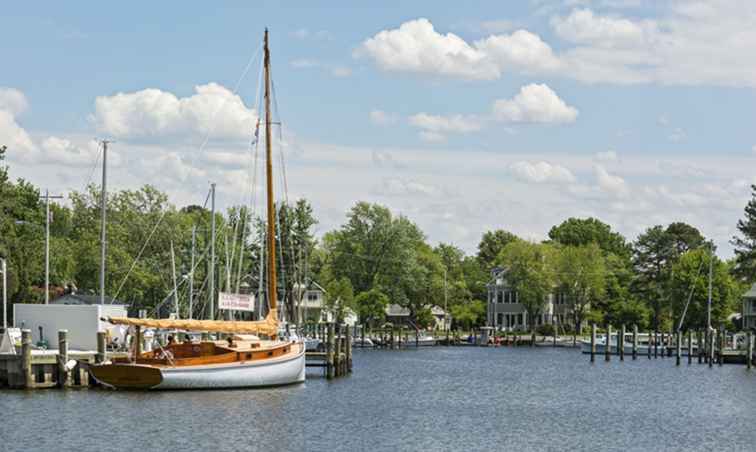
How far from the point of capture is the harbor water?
48.1m

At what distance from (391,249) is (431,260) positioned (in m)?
21.7

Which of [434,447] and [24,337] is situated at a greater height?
[24,337]

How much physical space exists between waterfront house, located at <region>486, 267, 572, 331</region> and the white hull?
107597 mm

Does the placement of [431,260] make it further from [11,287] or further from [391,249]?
[11,287]

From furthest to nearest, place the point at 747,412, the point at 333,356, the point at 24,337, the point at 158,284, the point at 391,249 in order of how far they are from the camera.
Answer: the point at 391,249, the point at 158,284, the point at 333,356, the point at 747,412, the point at 24,337

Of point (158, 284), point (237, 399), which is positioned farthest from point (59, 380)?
point (158, 284)

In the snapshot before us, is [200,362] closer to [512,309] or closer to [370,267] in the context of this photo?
[370,267]

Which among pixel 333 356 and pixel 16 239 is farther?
pixel 16 239

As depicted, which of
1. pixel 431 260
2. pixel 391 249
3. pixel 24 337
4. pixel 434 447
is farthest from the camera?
pixel 431 260

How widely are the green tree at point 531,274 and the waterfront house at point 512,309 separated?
7.10 ft

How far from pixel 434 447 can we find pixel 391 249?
114 m

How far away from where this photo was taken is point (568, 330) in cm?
17050

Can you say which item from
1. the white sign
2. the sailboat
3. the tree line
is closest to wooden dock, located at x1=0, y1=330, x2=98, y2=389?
the sailboat

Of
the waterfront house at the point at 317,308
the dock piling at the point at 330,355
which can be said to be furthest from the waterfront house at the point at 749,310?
the dock piling at the point at 330,355
